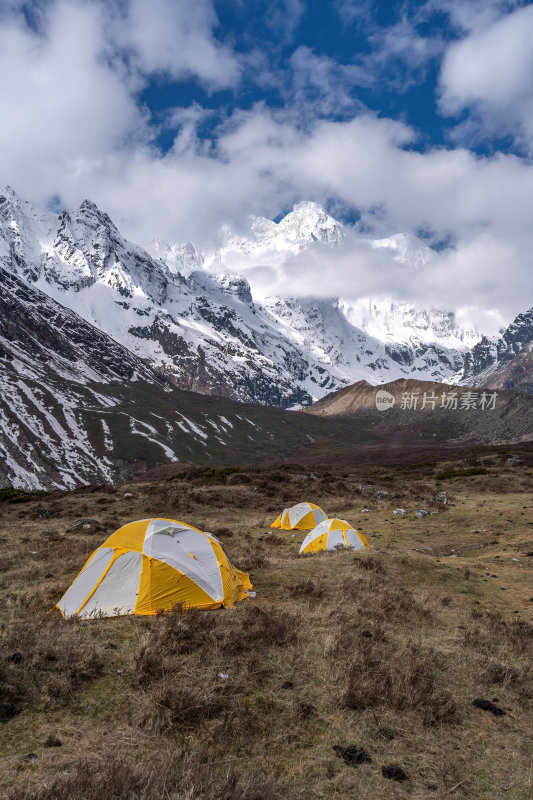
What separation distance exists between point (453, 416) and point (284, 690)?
539 feet

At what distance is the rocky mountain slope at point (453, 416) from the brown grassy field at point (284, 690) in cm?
11055

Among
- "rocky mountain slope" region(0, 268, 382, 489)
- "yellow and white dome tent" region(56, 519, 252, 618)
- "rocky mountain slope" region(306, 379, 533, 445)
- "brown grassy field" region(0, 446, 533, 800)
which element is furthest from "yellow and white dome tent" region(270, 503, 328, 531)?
"rocky mountain slope" region(306, 379, 533, 445)

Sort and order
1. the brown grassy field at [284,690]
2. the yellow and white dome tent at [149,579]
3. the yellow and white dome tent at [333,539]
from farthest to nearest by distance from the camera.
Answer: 1. the yellow and white dome tent at [333,539]
2. the yellow and white dome tent at [149,579]
3. the brown grassy field at [284,690]

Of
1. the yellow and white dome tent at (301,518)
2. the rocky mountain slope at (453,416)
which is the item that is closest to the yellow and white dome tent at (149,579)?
the yellow and white dome tent at (301,518)

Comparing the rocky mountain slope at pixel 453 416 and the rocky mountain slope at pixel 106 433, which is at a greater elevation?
the rocky mountain slope at pixel 453 416

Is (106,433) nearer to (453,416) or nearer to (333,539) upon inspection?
(453,416)

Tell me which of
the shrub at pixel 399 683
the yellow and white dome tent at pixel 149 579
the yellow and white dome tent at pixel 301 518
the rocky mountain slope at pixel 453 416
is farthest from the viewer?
the rocky mountain slope at pixel 453 416

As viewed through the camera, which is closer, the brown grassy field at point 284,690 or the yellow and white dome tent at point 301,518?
the brown grassy field at point 284,690

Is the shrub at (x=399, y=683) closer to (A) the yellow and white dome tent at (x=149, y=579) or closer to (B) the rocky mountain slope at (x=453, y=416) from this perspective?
(A) the yellow and white dome tent at (x=149, y=579)

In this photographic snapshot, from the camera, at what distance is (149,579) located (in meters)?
10.7

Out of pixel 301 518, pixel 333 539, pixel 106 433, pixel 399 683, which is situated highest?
pixel 106 433

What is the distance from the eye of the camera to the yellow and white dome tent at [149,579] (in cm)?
1048

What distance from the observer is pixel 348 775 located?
17.1 feet

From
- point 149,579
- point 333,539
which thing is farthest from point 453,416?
point 149,579
